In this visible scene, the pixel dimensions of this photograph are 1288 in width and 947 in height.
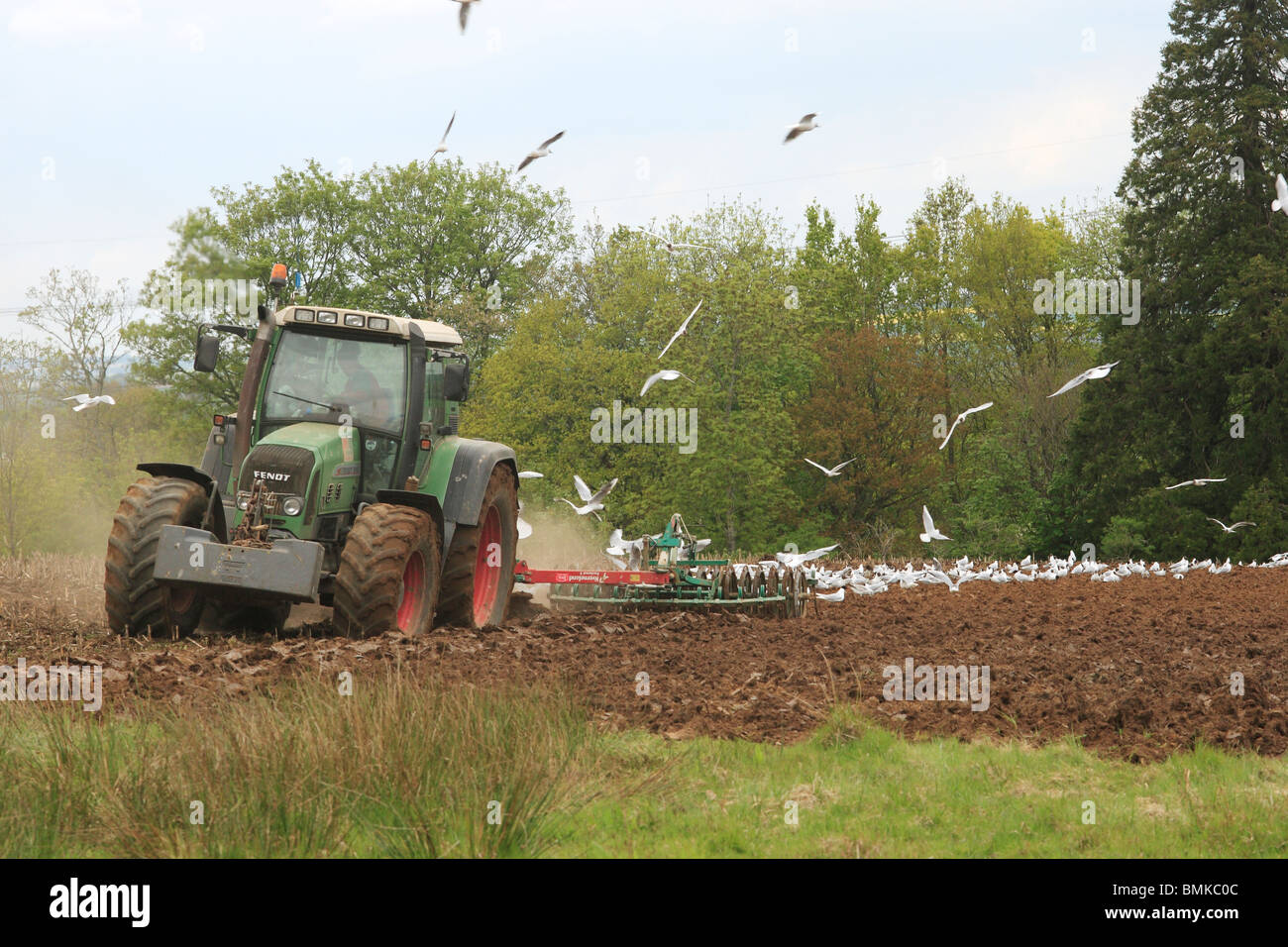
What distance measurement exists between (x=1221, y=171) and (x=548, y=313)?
20.4 meters

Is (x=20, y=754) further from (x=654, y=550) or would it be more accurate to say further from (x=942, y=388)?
(x=942, y=388)

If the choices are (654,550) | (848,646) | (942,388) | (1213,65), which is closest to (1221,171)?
(1213,65)

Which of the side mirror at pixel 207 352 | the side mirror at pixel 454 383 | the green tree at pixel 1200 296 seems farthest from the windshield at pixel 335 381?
the green tree at pixel 1200 296

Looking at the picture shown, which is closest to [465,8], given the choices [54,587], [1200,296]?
[54,587]

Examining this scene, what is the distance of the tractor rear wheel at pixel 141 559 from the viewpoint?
10.2 m

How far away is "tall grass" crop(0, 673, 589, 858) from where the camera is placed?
209 inches

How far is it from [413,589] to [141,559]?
86.3 inches

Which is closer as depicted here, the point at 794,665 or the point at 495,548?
the point at 794,665

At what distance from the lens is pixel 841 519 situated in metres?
43.8

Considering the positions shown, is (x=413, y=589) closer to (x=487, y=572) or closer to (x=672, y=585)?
(x=487, y=572)

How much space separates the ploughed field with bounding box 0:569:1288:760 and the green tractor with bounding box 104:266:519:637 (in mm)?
398

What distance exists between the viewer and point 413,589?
433 inches

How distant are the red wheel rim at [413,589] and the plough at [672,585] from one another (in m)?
2.54

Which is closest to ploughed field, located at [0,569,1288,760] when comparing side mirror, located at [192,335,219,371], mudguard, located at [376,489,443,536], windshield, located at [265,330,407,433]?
mudguard, located at [376,489,443,536]
